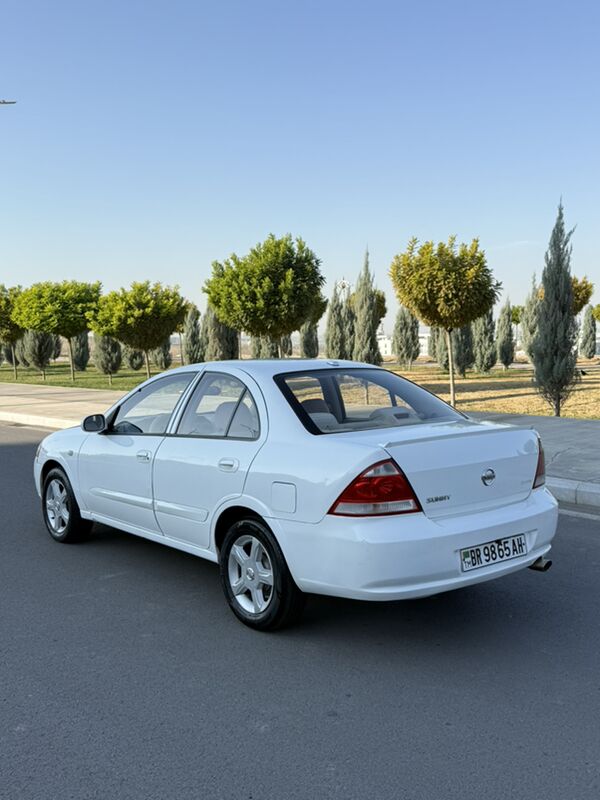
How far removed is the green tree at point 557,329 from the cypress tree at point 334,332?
2193 cm

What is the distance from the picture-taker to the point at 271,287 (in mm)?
21500

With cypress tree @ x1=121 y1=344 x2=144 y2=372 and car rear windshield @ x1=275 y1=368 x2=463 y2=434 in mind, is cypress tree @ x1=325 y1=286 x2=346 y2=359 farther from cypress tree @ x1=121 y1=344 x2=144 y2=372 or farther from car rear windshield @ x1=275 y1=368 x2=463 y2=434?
car rear windshield @ x1=275 y1=368 x2=463 y2=434

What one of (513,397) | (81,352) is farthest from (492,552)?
(81,352)

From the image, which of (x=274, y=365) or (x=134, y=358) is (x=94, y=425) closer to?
(x=274, y=365)

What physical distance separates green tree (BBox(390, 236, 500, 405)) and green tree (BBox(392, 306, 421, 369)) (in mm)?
21794

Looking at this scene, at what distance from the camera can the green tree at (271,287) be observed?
21578 mm

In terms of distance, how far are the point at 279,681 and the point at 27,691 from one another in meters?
1.20

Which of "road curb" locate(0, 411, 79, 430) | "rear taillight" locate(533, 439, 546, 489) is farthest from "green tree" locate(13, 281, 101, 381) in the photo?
"rear taillight" locate(533, 439, 546, 489)

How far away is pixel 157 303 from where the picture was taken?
27.2m

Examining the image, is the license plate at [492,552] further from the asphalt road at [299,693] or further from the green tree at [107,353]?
the green tree at [107,353]

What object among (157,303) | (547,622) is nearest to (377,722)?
(547,622)

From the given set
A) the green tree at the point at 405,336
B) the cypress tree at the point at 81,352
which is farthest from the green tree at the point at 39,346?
the green tree at the point at 405,336

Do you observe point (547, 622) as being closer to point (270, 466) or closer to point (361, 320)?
point (270, 466)

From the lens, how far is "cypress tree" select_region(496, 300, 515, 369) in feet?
121
